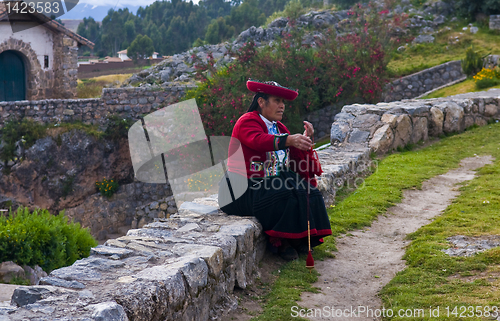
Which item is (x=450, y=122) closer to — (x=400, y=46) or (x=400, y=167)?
(x=400, y=167)

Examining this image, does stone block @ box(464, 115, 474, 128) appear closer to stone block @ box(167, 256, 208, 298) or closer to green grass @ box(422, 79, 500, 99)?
green grass @ box(422, 79, 500, 99)

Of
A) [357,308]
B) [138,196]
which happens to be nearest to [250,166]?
[357,308]

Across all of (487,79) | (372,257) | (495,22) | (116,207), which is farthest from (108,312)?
(495,22)

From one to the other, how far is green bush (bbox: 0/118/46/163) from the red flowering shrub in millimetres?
5859

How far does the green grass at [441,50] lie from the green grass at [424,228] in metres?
10.9

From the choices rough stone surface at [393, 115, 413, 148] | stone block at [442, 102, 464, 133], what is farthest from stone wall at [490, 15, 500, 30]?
rough stone surface at [393, 115, 413, 148]

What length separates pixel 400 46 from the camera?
71.0ft

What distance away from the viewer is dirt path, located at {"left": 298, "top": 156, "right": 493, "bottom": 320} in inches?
136

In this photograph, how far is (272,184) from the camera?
13.3 ft

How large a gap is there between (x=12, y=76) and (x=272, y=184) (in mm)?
17815

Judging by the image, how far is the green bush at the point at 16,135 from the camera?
15.5 m

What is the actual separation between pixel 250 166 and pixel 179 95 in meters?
13.4

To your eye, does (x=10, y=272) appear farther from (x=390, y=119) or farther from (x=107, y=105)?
(x=107, y=105)

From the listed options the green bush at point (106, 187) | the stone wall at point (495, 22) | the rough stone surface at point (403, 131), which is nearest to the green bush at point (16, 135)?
the green bush at point (106, 187)
